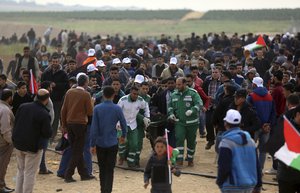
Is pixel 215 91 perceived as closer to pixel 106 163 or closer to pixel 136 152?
pixel 136 152

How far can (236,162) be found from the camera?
7.66m

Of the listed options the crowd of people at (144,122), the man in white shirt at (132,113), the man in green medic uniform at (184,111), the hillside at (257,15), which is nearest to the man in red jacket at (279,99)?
the crowd of people at (144,122)

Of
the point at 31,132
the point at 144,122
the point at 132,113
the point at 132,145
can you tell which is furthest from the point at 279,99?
the point at 31,132

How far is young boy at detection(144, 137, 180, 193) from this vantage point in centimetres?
877

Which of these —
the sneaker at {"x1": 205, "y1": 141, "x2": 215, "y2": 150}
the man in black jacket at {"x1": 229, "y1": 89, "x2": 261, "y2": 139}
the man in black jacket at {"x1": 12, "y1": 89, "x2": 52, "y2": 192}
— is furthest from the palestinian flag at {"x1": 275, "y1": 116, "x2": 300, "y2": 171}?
the sneaker at {"x1": 205, "y1": 141, "x2": 215, "y2": 150}

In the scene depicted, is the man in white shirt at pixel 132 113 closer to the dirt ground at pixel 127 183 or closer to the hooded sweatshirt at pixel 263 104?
the dirt ground at pixel 127 183

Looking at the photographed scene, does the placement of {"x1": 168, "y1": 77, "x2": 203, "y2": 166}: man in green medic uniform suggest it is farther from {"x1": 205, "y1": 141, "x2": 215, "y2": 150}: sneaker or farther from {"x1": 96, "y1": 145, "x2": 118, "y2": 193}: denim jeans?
{"x1": 96, "y1": 145, "x2": 118, "y2": 193}: denim jeans

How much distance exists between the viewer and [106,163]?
10.3 m

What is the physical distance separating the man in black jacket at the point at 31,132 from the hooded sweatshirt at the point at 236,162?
3.30 m

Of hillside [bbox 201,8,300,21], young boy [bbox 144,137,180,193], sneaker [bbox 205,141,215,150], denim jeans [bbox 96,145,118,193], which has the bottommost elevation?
sneaker [bbox 205,141,215,150]

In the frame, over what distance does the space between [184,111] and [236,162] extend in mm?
5042

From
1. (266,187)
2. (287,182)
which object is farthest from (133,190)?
(287,182)

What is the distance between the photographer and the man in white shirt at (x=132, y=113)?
12.5 m

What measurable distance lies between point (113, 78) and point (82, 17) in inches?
4242
